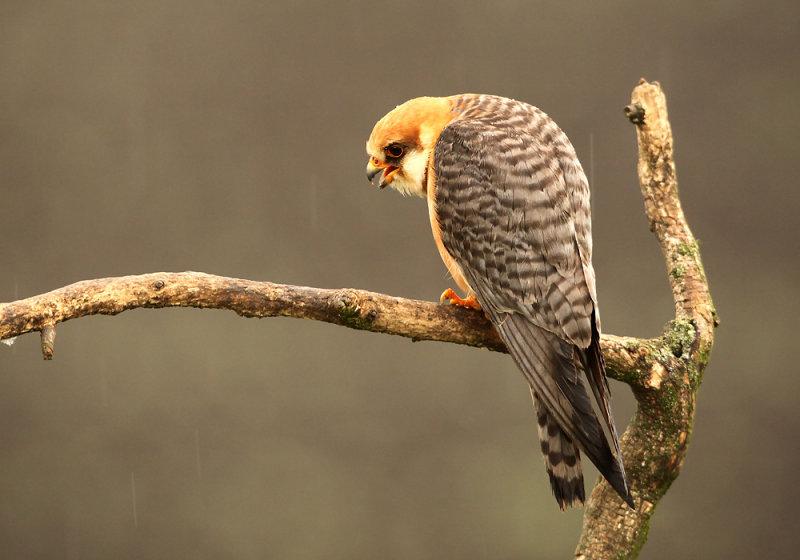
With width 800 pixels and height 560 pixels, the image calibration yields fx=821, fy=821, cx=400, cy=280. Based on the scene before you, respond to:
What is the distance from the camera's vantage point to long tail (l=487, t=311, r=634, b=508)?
2.11 metres

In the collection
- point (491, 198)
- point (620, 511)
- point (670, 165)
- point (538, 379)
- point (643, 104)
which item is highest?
point (643, 104)

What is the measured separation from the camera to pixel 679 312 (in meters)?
2.70

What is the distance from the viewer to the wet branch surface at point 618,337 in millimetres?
1998

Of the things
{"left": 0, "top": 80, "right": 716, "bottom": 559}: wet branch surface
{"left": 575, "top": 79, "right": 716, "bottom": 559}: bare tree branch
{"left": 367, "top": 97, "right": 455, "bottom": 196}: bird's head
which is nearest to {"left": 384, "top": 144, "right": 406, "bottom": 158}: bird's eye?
{"left": 367, "top": 97, "right": 455, "bottom": 196}: bird's head

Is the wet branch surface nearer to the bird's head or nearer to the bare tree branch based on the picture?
the bare tree branch

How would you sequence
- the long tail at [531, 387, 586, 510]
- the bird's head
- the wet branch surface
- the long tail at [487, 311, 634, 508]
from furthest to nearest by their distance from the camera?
1. the bird's head
2. the long tail at [531, 387, 586, 510]
3. the long tail at [487, 311, 634, 508]
4. the wet branch surface

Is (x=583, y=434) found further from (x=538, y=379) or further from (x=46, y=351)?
(x=46, y=351)

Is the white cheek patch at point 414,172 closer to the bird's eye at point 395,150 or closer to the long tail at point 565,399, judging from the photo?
the bird's eye at point 395,150

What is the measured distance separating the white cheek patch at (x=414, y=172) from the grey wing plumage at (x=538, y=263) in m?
0.08

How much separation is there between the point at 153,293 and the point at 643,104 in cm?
170

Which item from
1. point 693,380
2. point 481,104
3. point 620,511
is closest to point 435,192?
A: point 481,104

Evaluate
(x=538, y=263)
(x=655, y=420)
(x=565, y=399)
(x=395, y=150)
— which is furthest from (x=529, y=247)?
(x=655, y=420)

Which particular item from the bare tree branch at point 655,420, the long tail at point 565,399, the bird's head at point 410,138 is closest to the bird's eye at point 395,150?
the bird's head at point 410,138

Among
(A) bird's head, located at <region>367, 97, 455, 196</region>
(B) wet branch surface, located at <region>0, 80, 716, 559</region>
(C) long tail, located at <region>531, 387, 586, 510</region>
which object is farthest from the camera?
(A) bird's head, located at <region>367, 97, 455, 196</region>
